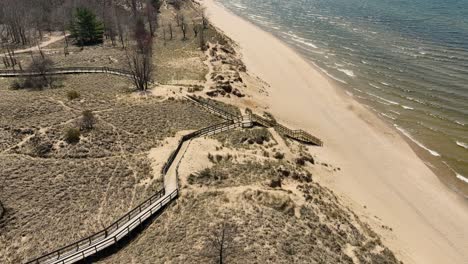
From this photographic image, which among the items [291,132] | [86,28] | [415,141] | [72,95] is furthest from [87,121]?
[86,28]

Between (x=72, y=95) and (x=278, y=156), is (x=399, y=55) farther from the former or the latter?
(x=72, y=95)

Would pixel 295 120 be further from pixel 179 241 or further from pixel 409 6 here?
pixel 409 6

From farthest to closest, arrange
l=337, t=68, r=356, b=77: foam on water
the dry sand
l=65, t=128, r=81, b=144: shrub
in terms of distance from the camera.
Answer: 1. l=337, t=68, r=356, b=77: foam on water
2. l=65, t=128, r=81, b=144: shrub
3. the dry sand

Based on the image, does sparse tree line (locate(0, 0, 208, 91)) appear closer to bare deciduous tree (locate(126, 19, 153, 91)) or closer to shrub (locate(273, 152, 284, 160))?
bare deciduous tree (locate(126, 19, 153, 91))

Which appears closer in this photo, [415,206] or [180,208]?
[180,208]

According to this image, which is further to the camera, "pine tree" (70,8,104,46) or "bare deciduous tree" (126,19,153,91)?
"pine tree" (70,8,104,46)

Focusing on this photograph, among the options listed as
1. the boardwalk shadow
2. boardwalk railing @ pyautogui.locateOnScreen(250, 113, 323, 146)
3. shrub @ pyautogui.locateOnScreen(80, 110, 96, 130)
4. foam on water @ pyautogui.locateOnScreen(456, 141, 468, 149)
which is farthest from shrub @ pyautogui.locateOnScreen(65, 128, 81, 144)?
foam on water @ pyautogui.locateOnScreen(456, 141, 468, 149)

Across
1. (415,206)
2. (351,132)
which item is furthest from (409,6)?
(415,206)
